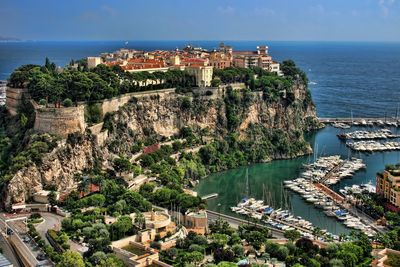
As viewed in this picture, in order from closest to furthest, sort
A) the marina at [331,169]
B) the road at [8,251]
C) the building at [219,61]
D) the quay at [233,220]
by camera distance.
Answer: the road at [8,251] → the quay at [233,220] → the marina at [331,169] → the building at [219,61]

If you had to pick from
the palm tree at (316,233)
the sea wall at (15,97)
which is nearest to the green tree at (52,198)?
the sea wall at (15,97)

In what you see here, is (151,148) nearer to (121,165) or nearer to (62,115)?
(121,165)

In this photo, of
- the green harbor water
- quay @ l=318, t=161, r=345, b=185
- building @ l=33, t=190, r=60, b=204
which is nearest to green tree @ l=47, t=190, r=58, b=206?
building @ l=33, t=190, r=60, b=204

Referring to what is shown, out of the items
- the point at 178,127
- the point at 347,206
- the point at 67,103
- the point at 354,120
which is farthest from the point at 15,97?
the point at 354,120

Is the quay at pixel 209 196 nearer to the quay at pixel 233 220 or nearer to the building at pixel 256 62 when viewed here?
the quay at pixel 233 220

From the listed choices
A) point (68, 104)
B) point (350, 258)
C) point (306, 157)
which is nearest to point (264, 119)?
point (306, 157)
